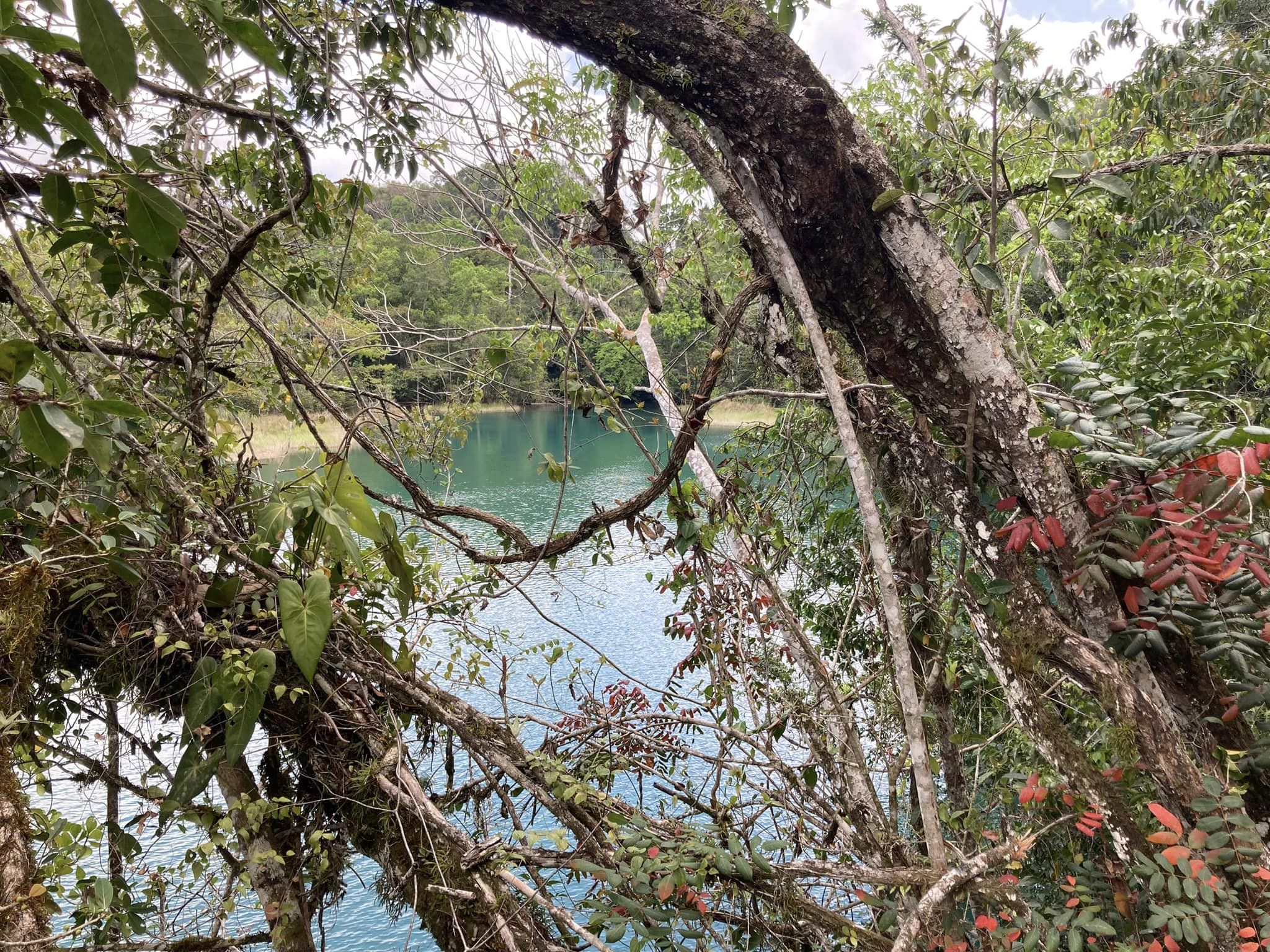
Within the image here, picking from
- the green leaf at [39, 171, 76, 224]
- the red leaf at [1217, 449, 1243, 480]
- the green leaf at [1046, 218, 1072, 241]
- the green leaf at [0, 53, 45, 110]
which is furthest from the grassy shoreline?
the green leaf at [0, 53, 45, 110]

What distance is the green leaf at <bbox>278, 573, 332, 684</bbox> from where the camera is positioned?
99cm

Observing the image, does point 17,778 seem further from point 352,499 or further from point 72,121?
point 72,121

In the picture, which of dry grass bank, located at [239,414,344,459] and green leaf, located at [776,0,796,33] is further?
dry grass bank, located at [239,414,344,459]

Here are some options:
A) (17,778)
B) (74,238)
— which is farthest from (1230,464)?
(17,778)

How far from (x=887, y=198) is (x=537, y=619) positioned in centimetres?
575

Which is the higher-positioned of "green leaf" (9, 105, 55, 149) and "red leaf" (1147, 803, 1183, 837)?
"green leaf" (9, 105, 55, 149)

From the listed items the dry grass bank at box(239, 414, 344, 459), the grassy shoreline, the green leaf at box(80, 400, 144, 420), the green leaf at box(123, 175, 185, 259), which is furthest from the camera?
the dry grass bank at box(239, 414, 344, 459)

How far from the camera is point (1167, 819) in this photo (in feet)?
4.19

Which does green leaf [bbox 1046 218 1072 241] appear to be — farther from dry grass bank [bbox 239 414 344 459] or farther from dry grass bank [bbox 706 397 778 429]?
dry grass bank [bbox 239 414 344 459]

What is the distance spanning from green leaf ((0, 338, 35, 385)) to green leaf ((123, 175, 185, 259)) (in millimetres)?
174

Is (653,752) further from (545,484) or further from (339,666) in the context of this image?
(545,484)

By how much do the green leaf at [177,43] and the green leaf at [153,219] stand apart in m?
0.26

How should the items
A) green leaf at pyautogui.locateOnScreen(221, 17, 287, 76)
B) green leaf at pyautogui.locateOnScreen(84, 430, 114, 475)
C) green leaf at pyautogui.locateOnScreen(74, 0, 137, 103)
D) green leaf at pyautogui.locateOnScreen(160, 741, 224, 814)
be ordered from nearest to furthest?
green leaf at pyautogui.locateOnScreen(74, 0, 137, 103) < green leaf at pyautogui.locateOnScreen(221, 17, 287, 76) < green leaf at pyautogui.locateOnScreen(84, 430, 114, 475) < green leaf at pyautogui.locateOnScreen(160, 741, 224, 814)

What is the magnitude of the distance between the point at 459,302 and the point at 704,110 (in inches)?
690
